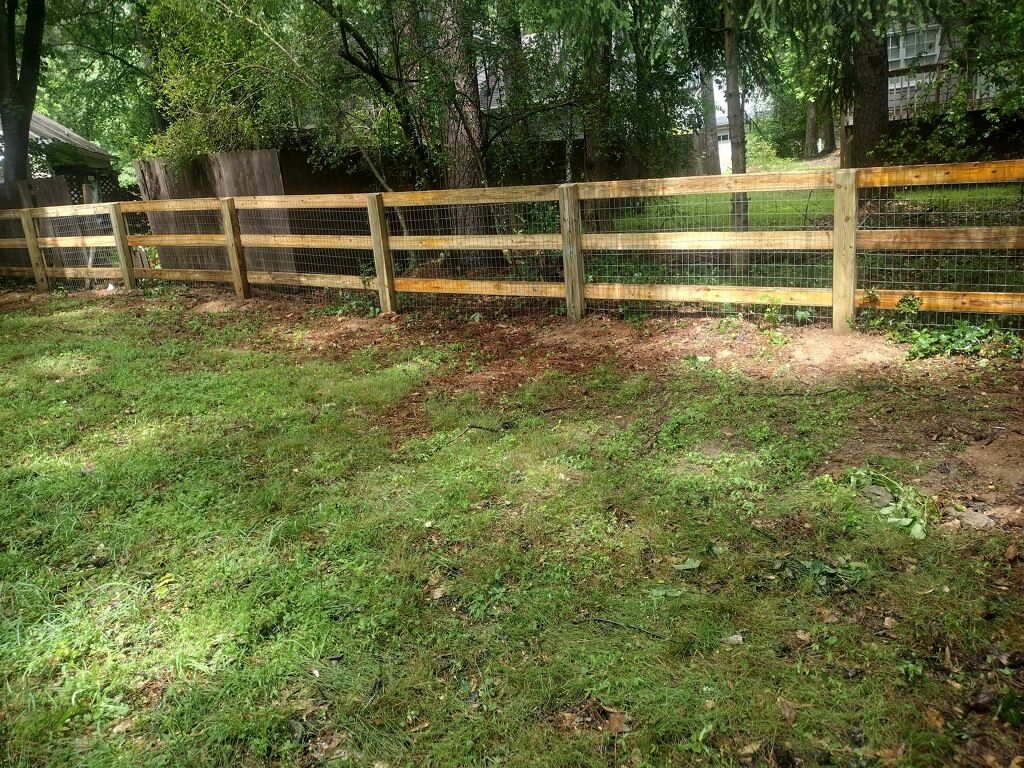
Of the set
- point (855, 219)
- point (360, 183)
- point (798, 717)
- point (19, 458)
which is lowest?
point (798, 717)

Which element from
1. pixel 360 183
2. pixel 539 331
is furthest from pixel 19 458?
pixel 360 183

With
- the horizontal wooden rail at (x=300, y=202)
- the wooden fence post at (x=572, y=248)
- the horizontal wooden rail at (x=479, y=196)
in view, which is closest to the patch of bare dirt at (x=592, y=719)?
the wooden fence post at (x=572, y=248)

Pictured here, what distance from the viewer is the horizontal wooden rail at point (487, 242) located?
7227 millimetres

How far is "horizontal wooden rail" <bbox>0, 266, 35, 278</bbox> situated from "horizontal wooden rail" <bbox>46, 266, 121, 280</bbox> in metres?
0.55

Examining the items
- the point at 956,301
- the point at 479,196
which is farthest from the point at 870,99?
the point at 479,196

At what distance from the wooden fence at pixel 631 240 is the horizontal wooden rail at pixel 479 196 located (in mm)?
12

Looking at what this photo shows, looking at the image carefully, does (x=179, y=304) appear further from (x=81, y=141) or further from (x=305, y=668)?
(x=81, y=141)

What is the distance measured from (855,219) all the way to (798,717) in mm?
4429

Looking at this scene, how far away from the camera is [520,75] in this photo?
8.75m

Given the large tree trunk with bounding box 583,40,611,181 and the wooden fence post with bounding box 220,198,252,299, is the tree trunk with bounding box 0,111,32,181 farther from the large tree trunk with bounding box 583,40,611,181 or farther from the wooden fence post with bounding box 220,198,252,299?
the large tree trunk with bounding box 583,40,611,181

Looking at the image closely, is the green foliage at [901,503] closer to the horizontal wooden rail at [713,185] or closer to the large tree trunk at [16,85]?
the horizontal wooden rail at [713,185]

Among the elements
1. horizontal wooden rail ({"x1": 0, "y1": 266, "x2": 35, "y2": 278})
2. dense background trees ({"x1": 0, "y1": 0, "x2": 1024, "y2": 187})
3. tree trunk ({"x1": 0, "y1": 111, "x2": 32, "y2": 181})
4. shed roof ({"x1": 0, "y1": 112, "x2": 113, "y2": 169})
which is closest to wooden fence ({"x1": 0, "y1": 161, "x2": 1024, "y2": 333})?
dense background trees ({"x1": 0, "y1": 0, "x2": 1024, "y2": 187})

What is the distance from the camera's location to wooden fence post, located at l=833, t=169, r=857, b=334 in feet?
19.2

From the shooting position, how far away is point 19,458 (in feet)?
16.4
